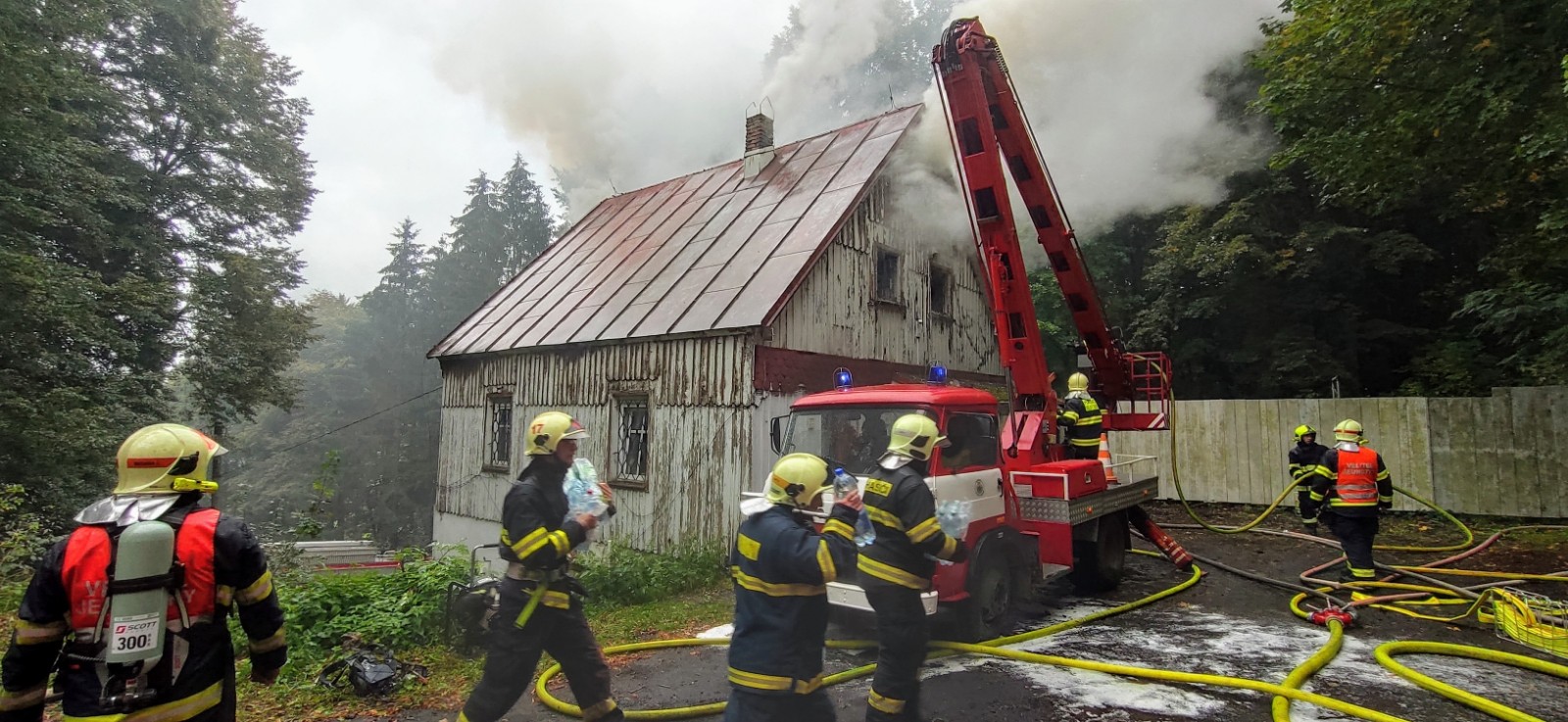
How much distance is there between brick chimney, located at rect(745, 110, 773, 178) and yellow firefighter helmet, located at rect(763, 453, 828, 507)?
12397 millimetres

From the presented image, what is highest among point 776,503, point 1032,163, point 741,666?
point 1032,163

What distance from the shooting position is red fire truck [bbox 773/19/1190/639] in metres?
6.05

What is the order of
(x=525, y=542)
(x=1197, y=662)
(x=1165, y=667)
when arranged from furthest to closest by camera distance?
(x=1197, y=662) < (x=1165, y=667) < (x=525, y=542)

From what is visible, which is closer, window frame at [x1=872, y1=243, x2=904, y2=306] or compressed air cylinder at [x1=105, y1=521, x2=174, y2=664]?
compressed air cylinder at [x1=105, y1=521, x2=174, y2=664]

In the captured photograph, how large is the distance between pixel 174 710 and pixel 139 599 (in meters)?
0.46

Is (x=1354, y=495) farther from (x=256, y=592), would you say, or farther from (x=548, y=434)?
(x=256, y=592)

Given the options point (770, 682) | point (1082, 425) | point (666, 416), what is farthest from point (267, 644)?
point (666, 416)

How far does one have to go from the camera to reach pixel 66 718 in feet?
8.07

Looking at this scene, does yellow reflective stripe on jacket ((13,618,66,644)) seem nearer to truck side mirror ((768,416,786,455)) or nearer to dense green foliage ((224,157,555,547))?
truck side mirror ((768,416,786,455))

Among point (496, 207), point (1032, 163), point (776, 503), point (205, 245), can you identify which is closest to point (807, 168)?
point (1032, 163)

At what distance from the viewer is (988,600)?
6137 mm

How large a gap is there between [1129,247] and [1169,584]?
13.0 m

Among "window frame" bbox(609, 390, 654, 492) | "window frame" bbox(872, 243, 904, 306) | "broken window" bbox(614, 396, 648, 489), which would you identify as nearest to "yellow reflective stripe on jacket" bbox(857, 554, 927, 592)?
"window frame" bbox(609, 390, 654, 492)

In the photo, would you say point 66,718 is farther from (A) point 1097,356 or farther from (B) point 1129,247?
(B) point 1129,247
